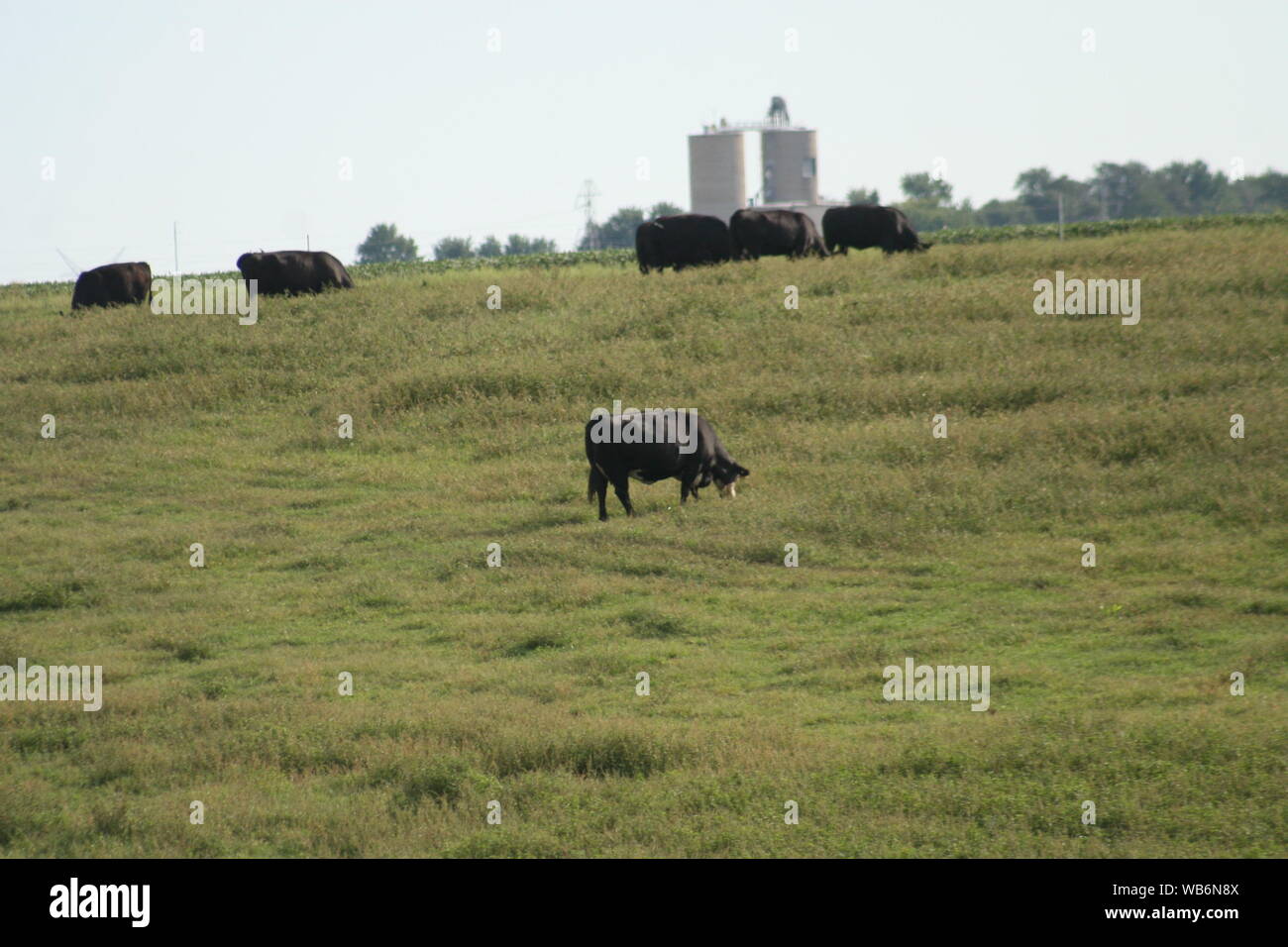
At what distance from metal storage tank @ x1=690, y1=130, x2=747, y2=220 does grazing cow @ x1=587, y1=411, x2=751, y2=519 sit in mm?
72295

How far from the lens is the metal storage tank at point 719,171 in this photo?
87438 mm

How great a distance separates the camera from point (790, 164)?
9488cm

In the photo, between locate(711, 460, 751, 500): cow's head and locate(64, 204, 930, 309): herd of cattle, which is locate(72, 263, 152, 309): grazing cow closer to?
locate(64, 204, 930, 309): herd of cattle

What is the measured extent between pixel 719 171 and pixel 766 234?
55.8m

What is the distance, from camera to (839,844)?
24.2 ft

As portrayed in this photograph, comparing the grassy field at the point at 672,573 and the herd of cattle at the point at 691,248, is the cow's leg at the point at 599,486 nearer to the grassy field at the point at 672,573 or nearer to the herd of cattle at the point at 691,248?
the grassy field at the point at 672,573

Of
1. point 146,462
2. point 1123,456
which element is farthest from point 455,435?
point 1123,456

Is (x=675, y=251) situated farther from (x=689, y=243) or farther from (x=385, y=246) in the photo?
(x=385, y=246)

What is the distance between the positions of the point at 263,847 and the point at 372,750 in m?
1.50

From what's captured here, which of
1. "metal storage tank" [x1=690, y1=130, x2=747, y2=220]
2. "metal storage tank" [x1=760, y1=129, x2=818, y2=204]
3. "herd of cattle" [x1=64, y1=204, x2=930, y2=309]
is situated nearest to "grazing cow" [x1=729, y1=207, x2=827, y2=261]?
"herd of cattle" [x1=64, y1=204, x2=930, y2=309]

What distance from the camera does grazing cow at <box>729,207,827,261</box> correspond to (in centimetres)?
3353

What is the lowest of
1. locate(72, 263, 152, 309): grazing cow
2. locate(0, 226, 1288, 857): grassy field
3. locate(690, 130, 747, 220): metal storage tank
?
locate(0, 226, 1288, 857): grassy field
